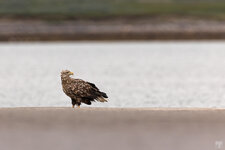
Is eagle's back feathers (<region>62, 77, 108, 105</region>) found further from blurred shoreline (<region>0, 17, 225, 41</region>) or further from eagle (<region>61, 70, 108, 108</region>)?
blurred shoreline (<region>0, 17, 225, 41</region>)

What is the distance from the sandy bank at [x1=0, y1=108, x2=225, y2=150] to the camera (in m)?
13.9

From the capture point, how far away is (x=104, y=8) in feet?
478

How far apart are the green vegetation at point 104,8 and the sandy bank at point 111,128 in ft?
312

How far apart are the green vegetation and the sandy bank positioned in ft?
312

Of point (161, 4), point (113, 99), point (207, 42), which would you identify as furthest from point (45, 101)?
point (161, 4)

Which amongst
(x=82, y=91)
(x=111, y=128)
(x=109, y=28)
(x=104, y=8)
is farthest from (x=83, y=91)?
(x=104, y=8)

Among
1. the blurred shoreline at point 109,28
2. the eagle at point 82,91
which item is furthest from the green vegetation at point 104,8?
the eagle at point 82,91

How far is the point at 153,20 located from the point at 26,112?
317ft

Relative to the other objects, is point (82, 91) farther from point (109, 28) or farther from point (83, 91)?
point (109, 28)

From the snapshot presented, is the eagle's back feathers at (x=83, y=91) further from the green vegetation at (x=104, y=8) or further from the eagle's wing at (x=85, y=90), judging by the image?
the green vegetation at (x=104, y=8)

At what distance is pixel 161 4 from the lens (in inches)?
6353

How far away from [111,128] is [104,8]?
131 meters

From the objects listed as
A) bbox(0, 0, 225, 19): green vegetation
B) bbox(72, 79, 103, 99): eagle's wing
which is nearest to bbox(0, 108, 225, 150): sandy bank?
bbox(72, 79, 103, 99): eagle's wing

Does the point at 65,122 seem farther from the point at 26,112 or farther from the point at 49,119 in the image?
the point at 26,112
